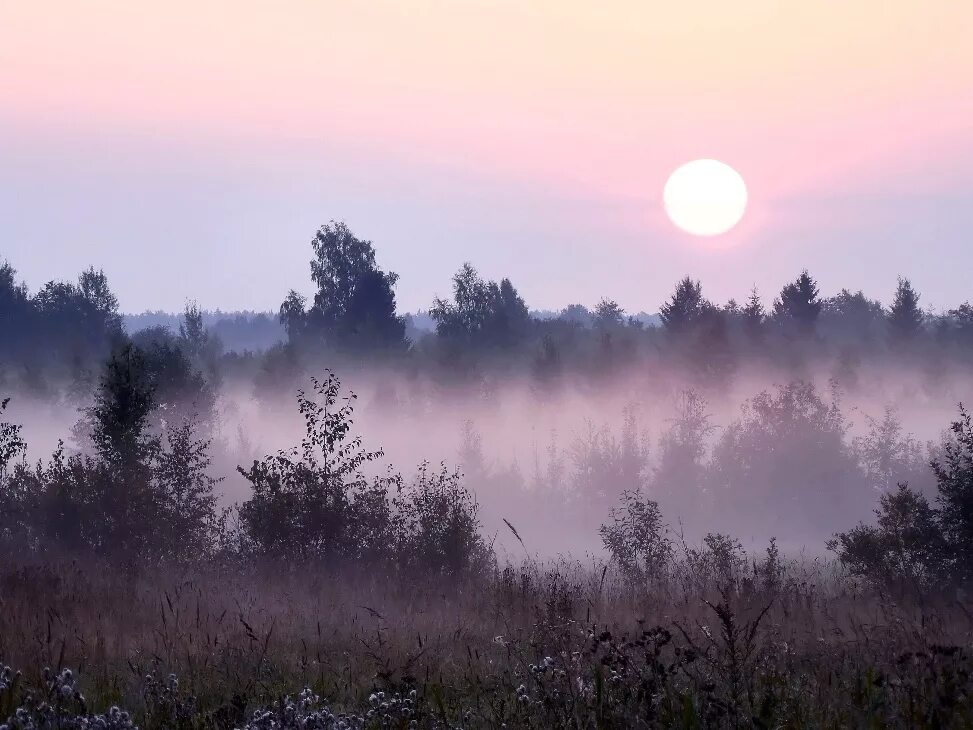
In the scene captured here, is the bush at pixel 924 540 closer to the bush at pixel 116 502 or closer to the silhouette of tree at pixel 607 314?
the bush at pixel 116 502

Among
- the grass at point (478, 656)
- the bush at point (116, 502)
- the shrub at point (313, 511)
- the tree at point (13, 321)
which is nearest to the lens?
the grass at point (478, 656)

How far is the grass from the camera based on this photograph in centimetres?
600

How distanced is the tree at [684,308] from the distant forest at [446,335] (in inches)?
3.3

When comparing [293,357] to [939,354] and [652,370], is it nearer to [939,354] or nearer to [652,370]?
[652,370]

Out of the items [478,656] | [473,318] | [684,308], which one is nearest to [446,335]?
[473,318]

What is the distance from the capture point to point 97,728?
4898 mm

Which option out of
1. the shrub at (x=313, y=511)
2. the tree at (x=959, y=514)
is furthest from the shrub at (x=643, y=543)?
the tree at (x=959, y=514)

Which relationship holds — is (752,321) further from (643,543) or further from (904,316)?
(643,543)

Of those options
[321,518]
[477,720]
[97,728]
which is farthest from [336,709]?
[321,518]

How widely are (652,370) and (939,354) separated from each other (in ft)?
100

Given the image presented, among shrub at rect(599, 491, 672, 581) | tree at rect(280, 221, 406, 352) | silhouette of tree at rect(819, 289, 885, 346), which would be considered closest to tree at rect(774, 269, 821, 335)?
silhouette of tree at rect(819, 289, 885, 346)

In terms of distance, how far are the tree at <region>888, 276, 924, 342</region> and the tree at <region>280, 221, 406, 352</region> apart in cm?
4851

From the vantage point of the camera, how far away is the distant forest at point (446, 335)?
77938 millimetres

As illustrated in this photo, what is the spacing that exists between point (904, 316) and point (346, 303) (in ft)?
180
